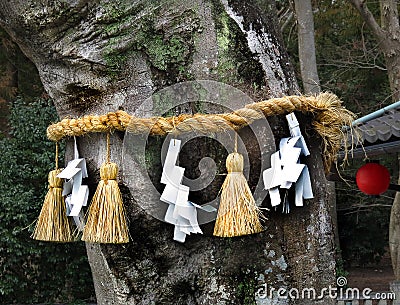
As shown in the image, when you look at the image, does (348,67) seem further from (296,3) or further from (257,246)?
(257,246)

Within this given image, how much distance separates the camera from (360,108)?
25.7 ft

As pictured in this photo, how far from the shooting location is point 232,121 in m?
1.07

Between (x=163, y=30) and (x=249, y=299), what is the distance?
59 cm

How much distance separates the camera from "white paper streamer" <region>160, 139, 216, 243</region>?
3.55 ft

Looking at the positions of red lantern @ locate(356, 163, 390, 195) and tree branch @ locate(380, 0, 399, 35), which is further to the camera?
tree branch @ locate(380, 0, 399, 35)

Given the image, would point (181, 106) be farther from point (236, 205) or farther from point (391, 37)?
point (391, 37)

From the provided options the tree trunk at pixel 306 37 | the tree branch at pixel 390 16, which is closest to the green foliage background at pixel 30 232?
the tree trunk at pixel 306 37

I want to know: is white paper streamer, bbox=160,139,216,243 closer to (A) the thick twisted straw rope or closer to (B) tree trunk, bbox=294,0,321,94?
(A) the thick twisted straw rope

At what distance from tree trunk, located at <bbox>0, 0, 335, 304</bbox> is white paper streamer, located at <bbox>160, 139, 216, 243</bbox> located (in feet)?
0.12

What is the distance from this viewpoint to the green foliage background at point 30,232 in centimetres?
473

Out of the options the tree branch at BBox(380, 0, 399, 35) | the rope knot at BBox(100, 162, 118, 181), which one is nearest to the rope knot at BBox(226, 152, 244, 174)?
the rope knot at BBox(100, 162, 118, 181)

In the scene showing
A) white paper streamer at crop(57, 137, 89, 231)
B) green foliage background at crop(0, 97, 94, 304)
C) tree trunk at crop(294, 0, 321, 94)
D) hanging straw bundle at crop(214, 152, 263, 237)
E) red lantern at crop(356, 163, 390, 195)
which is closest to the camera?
hanging straw bundle at crop(214, 152, 263, 237)

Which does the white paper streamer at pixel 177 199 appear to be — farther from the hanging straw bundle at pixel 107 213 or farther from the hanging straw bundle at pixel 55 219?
the hanging straw bundle at pixel 55 219

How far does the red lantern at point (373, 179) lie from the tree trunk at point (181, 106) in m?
2.43
